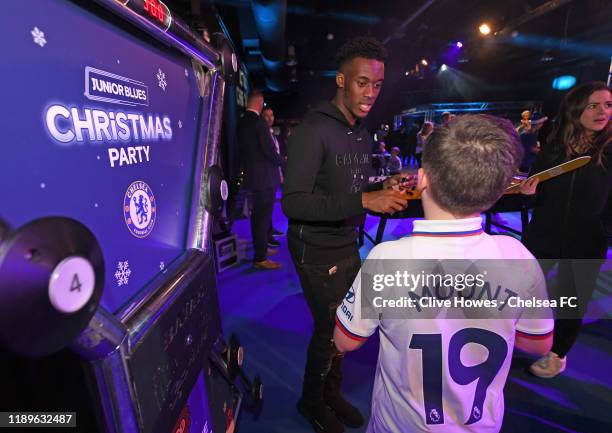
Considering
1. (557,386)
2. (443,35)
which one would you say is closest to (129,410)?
(557,386)

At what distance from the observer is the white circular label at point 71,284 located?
0.45 meters

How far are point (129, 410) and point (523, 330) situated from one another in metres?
1.04

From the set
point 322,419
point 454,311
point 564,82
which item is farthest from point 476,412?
point 564,82

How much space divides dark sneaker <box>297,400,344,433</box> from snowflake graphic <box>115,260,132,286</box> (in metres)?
1.38

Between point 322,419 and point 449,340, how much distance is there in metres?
1.20

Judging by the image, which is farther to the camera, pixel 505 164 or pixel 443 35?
pixel 443 35

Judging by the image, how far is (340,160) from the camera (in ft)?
4.89

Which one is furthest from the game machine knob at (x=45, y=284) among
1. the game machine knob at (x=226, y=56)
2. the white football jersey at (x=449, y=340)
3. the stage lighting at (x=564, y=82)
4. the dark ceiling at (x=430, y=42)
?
the stage lighting at (x=564, y=82)

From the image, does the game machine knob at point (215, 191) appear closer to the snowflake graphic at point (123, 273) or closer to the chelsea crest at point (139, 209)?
the chelsea crest at point (139, 209)

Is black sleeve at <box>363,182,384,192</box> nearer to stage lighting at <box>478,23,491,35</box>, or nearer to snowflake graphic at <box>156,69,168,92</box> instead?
snowflake graphic at <box>156,69,168,92</box>

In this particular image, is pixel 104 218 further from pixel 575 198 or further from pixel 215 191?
pixel 575 198

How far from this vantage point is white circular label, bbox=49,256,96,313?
455 mm

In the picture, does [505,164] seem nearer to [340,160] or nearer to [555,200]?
[340,160]

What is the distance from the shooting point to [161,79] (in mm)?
1019
